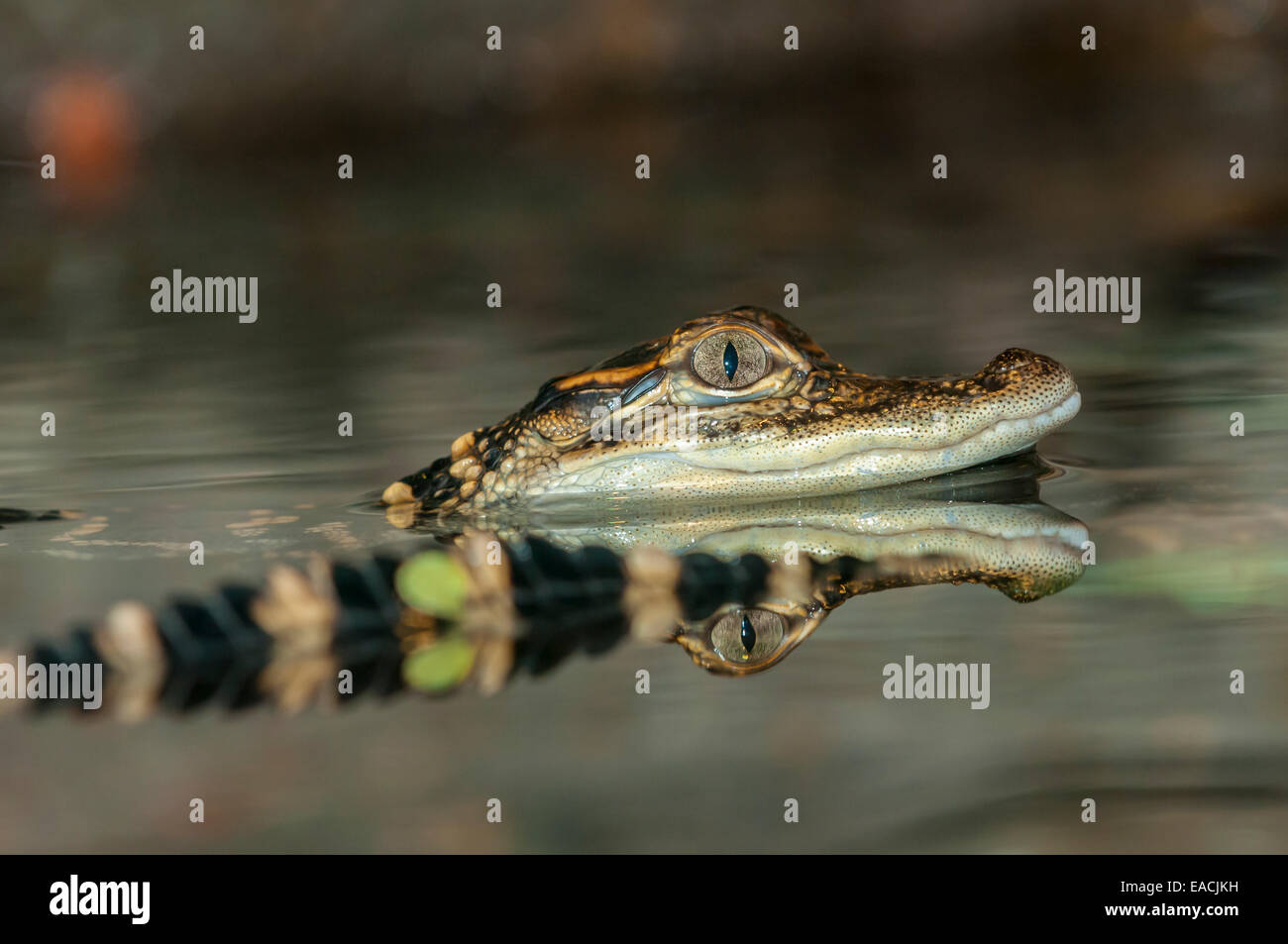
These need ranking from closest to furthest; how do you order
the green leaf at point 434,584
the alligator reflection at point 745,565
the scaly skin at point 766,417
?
the alligator reflection at point 745,565 → the green leaf at point 434,584 → the scaly skin at point 766,417

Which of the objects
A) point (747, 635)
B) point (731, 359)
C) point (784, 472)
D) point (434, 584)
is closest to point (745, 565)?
point (747, 635)

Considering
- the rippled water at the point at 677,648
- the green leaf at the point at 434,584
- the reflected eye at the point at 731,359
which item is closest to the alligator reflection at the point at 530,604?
the green leaf at the point at 434,584

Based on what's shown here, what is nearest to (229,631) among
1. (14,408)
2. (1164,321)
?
(14,408)

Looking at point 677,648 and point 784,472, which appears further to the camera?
point 784,472

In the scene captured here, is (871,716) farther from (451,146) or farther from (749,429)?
(451,146)

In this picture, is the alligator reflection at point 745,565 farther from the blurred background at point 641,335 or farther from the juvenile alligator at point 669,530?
the blurred background at point 641,335

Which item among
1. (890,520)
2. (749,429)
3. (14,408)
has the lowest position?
(890,520)

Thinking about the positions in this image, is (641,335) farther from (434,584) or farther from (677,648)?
(677,648)

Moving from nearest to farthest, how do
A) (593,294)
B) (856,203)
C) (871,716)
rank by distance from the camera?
(871,716), (593,294), (856,203)
